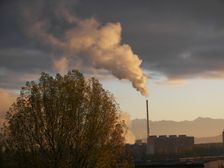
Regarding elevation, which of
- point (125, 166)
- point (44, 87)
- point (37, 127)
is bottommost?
point (125, 166)

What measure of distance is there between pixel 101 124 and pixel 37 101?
661cm

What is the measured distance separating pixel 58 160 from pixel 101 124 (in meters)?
5.43

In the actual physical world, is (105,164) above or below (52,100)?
below

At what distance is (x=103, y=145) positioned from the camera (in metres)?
45.8

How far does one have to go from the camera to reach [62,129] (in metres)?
45.3

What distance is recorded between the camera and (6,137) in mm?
45594

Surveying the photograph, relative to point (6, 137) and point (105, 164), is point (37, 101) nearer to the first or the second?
point (6, 137)

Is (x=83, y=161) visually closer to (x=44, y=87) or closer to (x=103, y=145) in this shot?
(x=103, y=145)

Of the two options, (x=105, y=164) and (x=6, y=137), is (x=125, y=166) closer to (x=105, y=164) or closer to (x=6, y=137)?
(x=105, y=164)

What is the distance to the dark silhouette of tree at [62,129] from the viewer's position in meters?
44.8

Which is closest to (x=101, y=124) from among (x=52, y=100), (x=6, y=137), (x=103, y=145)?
(x=103, y=145)

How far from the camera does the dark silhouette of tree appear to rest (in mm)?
44750

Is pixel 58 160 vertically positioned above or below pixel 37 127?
below

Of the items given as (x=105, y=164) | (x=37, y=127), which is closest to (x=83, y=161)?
(x=105, y=164)
